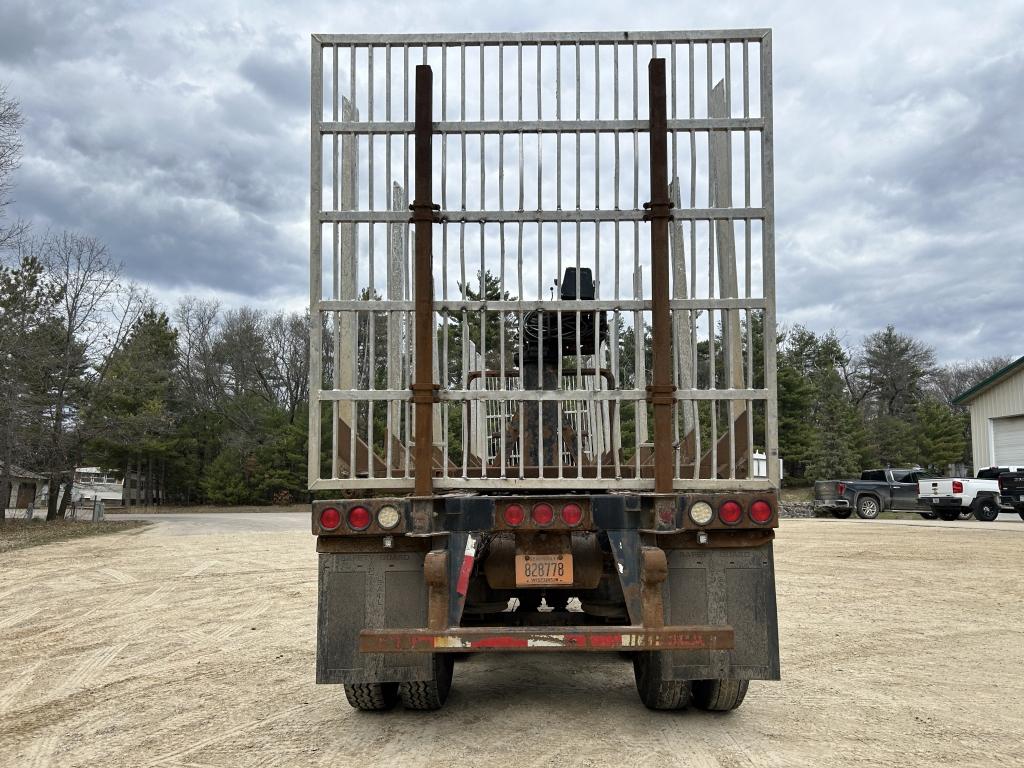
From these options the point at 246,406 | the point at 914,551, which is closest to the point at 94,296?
the point at 246,406

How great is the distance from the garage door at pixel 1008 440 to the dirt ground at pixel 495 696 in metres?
26.5

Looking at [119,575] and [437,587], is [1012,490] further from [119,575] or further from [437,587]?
[437,587]

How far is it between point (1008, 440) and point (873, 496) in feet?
31.0

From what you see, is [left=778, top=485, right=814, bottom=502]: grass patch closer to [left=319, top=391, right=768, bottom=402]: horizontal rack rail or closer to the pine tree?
the pine tree

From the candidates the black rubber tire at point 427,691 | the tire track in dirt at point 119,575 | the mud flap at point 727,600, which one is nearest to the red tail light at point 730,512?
the mud flap at point 727,600

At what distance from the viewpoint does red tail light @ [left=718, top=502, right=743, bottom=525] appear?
4180mm

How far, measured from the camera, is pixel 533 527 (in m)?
4.24

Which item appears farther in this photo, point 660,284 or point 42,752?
point 660,284

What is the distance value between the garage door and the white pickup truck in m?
7.14

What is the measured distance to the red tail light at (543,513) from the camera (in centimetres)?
425

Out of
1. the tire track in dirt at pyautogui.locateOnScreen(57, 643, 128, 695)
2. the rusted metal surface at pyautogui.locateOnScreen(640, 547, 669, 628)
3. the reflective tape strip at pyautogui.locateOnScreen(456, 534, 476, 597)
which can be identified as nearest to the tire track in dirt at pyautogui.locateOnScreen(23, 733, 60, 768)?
the tire track in dirt at pyautogui.locateOnScreen(57, 643, 128, 695)

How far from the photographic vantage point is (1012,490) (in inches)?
1011

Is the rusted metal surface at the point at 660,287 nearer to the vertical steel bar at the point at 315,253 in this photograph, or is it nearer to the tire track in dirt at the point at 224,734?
the vertical steel bar at the point at 315,253

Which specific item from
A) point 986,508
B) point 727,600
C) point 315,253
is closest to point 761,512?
point 727,600
